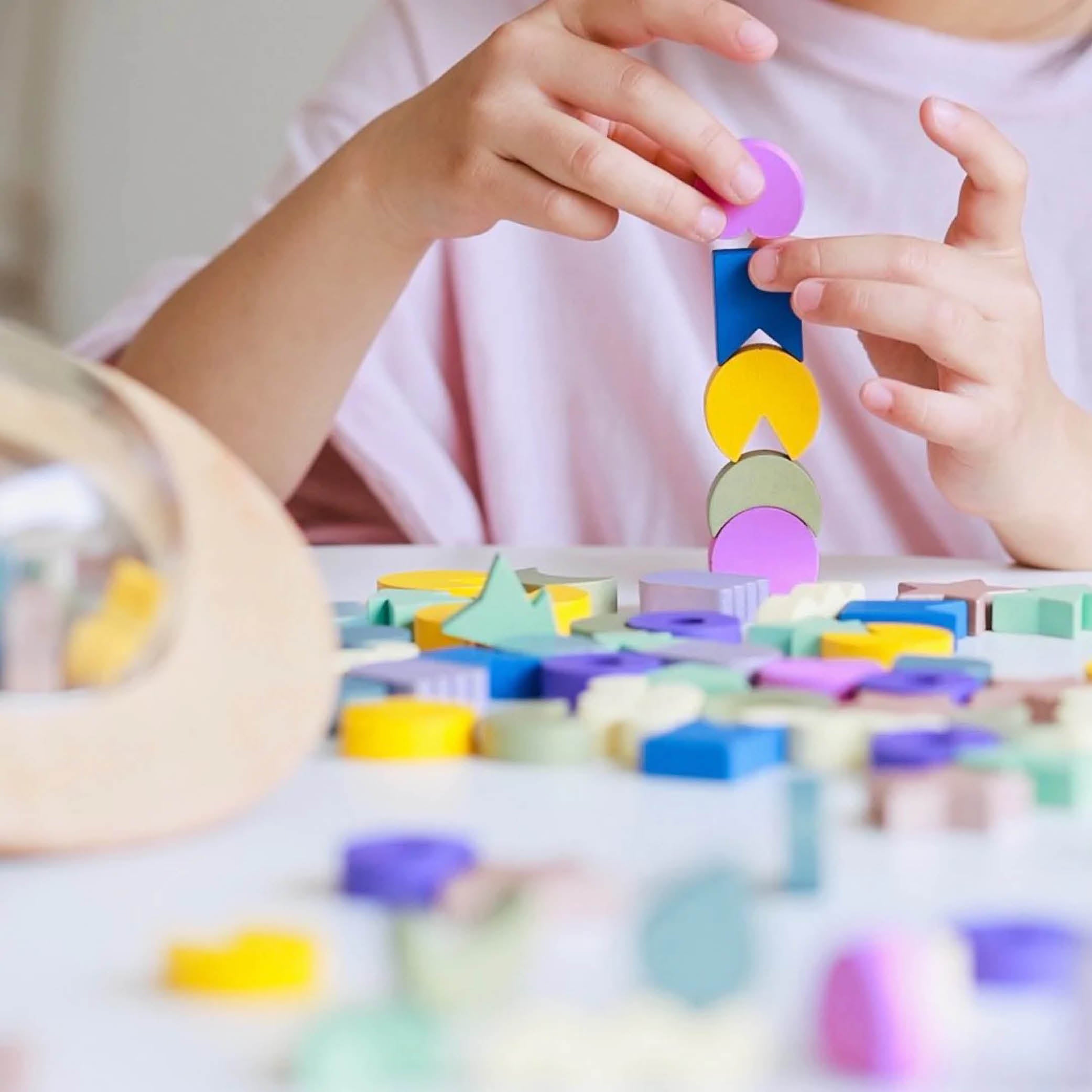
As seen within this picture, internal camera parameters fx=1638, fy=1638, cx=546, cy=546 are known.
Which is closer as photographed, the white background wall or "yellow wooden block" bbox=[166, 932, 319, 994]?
"yellow wooden block" bbox=[166, 932, 319, 994]

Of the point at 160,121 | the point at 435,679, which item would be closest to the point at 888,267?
the point at 435,679

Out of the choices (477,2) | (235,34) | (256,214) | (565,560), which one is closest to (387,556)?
(565,560)

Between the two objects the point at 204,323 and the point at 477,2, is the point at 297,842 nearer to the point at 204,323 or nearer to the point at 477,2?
the point at 204,323

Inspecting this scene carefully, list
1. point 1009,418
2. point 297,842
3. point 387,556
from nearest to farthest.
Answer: point 297,842 → point 1009,418 → point 387,556

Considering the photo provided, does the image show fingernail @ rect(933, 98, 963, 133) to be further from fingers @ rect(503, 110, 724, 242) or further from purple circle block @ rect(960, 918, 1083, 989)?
purple circle block @ rect(960, 918, 1083, 989)

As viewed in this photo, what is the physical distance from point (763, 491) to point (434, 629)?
0.73 ft

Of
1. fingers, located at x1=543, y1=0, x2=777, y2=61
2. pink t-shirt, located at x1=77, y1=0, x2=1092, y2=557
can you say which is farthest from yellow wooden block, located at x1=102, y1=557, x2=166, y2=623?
pink t-shirt, located at x1=77, y1=0, x2=1092, y2=557

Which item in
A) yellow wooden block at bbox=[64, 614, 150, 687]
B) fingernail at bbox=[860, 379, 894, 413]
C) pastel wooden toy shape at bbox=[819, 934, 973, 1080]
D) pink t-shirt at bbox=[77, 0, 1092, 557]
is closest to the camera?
pastel wooden toy shape at bbox=[819, 934, 973, 1080]

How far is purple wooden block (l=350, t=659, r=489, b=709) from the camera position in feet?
1.53

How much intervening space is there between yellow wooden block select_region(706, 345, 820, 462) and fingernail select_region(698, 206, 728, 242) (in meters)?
0.05

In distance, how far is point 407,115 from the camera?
34.8 inches

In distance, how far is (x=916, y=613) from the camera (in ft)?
1.95

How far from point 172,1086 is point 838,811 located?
0.19 meters

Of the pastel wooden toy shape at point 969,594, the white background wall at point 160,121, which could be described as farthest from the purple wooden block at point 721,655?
the white background wall at point 160,121
